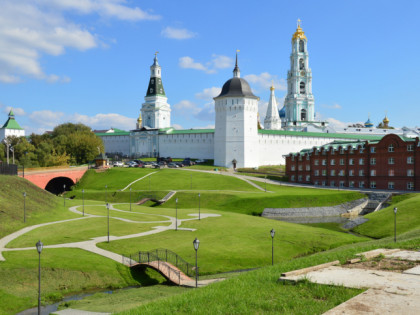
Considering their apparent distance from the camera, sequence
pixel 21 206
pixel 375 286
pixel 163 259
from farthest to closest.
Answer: pixel 21 206 → pixel 163 259 → pixel 375 286

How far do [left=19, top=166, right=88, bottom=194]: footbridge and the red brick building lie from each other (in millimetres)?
44833

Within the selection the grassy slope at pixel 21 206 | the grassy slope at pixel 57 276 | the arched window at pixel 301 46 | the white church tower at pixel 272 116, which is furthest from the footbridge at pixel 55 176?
the arched window at pixel 301 46

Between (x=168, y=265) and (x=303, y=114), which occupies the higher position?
(x=303, y=114)

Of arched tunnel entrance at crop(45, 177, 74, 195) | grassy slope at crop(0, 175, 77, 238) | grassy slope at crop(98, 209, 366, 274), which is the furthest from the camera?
arched tunnel entrance at crop(45, 177, 74, 195)

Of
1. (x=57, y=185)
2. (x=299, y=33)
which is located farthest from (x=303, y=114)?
(x=57, y=185)

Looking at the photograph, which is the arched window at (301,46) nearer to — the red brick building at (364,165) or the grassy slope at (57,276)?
the red brick building at (364,165)

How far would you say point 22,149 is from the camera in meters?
95.8

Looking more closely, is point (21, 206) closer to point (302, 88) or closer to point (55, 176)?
point (55, 176)

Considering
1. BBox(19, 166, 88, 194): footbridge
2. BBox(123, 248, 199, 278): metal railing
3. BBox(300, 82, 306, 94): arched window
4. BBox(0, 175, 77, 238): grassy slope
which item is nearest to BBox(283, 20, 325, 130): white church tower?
BBox(300, 82, 306, 94): arched window

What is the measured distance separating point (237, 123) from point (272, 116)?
4237 cm

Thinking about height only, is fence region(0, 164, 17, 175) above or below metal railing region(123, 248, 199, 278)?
above

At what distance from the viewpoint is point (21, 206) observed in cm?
4034

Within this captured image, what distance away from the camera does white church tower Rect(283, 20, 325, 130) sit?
138250 mm

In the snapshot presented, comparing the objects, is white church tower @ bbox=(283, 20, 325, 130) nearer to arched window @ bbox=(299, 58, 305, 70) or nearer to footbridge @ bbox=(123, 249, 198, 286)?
arched window @ bbox=(299, 58, 305, 70)
